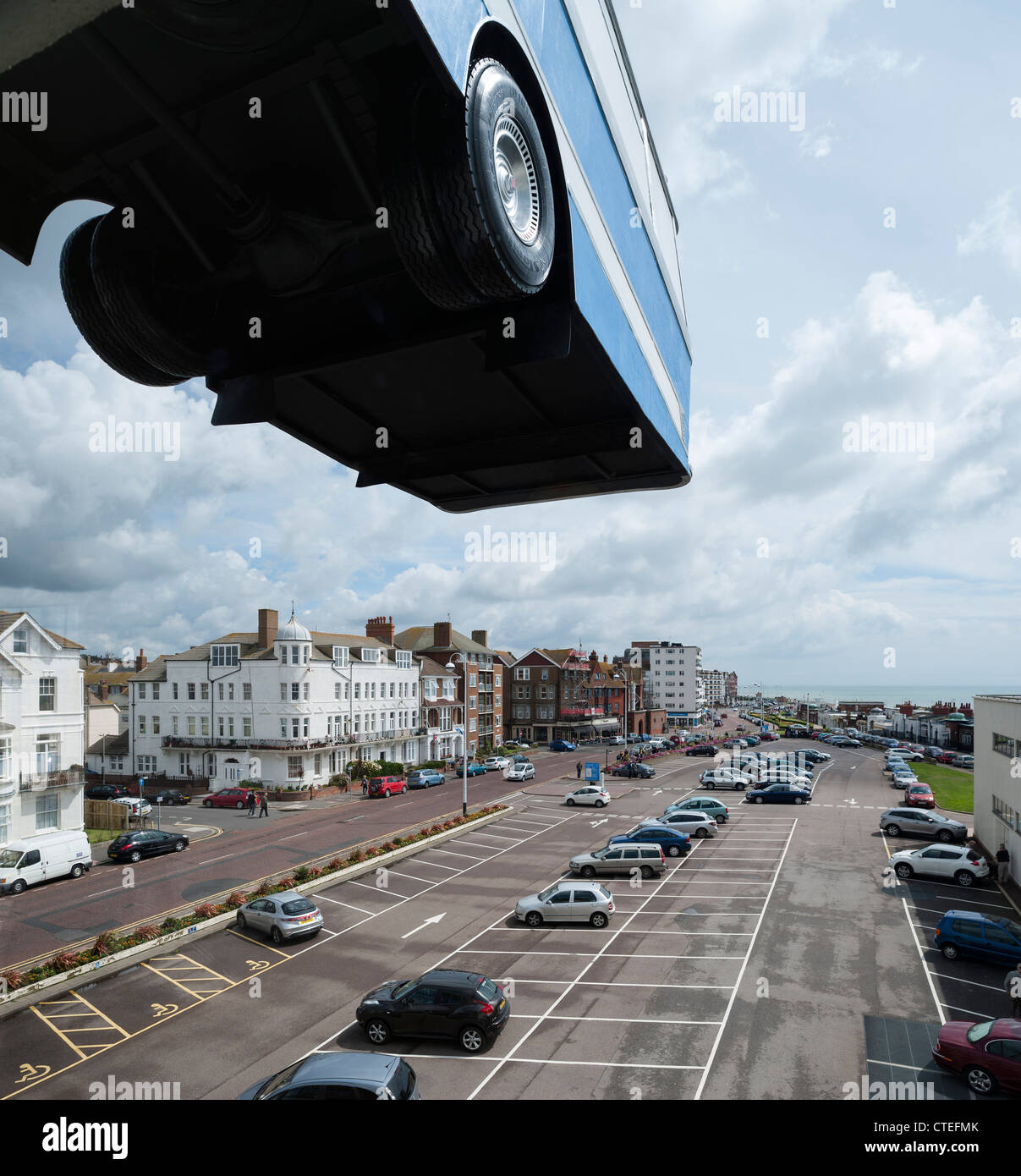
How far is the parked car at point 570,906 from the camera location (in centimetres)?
1906

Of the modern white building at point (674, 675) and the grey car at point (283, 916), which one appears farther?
the modern white building at point (674, 675)

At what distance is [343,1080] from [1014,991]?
13612 millimetres

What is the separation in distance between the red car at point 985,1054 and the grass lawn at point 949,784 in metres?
26.6

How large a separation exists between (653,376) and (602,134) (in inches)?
60.4

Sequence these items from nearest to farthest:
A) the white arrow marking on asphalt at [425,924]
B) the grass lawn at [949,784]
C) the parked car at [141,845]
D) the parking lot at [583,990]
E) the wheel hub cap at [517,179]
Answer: the wheel hub cap at [517,179] < the parking lot at [583,990] < the white arrow marking on asphalt at [425,924] < the parked car at [141,845] < the grass lawn at [949,784]

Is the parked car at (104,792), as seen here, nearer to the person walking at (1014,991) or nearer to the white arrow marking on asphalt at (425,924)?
the white arrow marking on asphalt at (425,924)

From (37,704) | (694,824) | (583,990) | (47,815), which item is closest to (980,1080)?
(583,990)

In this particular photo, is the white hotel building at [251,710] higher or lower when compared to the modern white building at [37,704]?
lower

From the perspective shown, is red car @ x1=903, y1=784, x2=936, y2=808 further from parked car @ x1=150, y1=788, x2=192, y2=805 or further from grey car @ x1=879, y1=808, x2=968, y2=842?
parked car @ x1=150, y1=788, x2=192, y2=805

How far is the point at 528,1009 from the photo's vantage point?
544 inches

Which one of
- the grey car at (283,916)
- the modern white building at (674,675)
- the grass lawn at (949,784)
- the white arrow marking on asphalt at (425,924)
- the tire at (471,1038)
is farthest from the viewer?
the modern white building at (674,675)

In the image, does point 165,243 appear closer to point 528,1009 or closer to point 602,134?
point 602,134

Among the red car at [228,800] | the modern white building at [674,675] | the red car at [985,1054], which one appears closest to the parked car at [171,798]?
the red car at [228,800]
